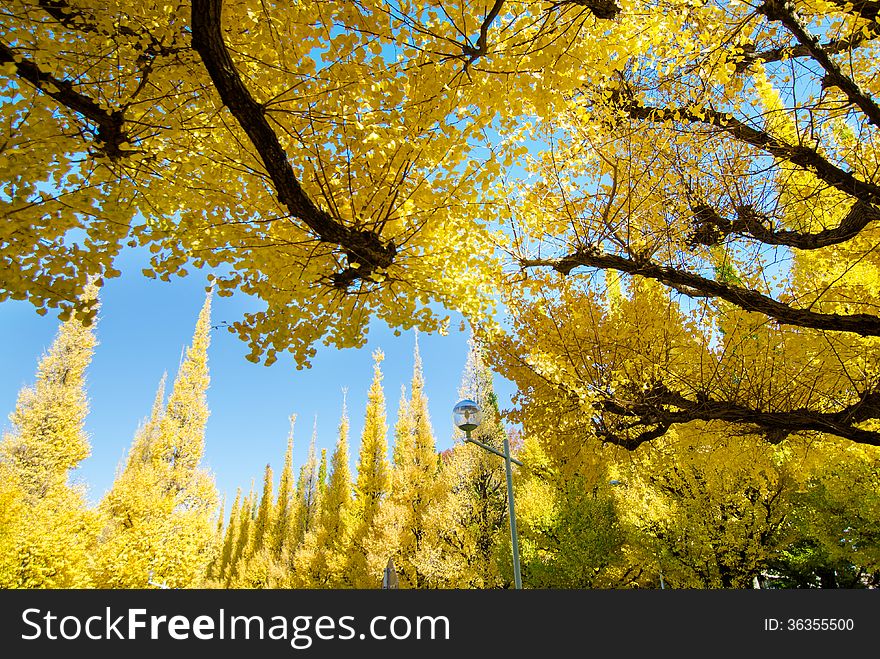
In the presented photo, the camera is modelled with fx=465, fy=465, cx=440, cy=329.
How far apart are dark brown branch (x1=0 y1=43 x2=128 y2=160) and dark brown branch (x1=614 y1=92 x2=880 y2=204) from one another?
424 cm

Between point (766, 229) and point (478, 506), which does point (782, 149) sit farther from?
point (478, 506)

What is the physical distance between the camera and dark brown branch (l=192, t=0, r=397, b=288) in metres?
2.24

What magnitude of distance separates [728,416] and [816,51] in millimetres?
3549

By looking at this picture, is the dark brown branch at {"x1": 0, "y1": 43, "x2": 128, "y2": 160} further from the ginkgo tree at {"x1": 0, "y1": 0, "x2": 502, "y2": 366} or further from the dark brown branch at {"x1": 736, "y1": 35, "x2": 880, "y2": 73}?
the dark brown branch at {"x1": 736, "y1": 35, "x2": 880, "y2": 73}

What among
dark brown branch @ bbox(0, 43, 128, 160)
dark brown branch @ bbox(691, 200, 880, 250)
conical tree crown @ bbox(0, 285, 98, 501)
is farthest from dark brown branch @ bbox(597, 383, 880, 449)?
conical tree crown @ bbox(0, 285, 98, 501)

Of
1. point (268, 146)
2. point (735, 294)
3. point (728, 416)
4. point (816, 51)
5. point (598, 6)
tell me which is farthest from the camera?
point (728, 416)

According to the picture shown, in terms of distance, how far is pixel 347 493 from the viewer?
79.8 ft

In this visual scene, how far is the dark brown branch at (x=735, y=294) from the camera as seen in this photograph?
4023 mm

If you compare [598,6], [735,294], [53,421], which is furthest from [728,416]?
[53,421]

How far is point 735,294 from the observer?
4.20 m

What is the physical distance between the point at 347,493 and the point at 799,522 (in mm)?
18951

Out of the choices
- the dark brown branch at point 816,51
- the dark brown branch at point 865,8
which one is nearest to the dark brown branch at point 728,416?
the dark brown branch at point 816,51

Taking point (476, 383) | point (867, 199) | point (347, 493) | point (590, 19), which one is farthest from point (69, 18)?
point (347, 493)

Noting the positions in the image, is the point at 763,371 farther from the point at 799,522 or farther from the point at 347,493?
the point at 347,493
